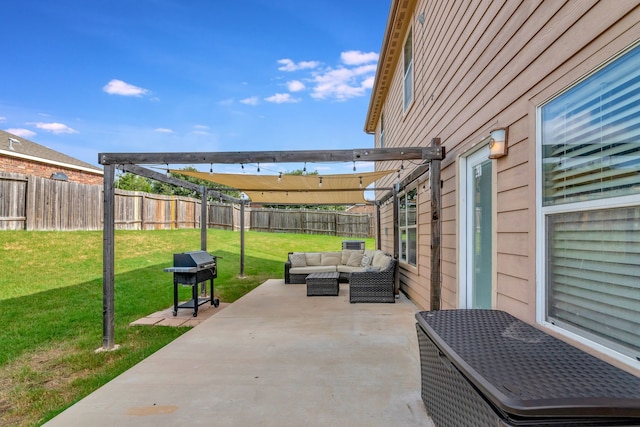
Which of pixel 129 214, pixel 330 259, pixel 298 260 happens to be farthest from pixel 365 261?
pixel 129 214

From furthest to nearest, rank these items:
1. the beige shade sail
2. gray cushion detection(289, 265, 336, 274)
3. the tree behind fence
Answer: the tree behind fence, gray cushion detection(289, 265, 336, 274), the beige shade sail

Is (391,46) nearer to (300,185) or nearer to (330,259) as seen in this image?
(300,185)

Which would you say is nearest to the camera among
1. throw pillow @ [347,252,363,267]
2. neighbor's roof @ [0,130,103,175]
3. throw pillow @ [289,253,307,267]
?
throw pillow @ [289,253,307,267]

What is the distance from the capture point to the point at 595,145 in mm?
1672

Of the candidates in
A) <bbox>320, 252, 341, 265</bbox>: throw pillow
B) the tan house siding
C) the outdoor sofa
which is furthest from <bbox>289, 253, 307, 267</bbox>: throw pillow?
the tan house siding

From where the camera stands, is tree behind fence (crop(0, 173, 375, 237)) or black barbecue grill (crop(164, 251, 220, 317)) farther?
tree behind fence (crop(0, 173, 375, 237))

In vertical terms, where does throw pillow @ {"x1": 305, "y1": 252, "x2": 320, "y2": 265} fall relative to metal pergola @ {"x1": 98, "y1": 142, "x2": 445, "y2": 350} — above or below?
below

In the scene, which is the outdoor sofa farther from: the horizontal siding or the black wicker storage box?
the black wicker storage box

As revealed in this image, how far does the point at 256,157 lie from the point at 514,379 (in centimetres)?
346

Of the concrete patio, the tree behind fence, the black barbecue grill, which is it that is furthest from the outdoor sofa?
the tree behind fence

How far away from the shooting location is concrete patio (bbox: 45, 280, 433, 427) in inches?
94.0

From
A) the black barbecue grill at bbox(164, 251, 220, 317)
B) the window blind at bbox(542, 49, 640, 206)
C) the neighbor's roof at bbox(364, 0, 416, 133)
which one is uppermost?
the neighbor's roof at bbox(364, 0, 416, 133)

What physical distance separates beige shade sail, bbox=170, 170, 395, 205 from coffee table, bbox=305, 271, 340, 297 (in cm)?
195

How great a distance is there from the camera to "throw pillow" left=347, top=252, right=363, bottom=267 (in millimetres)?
9000
